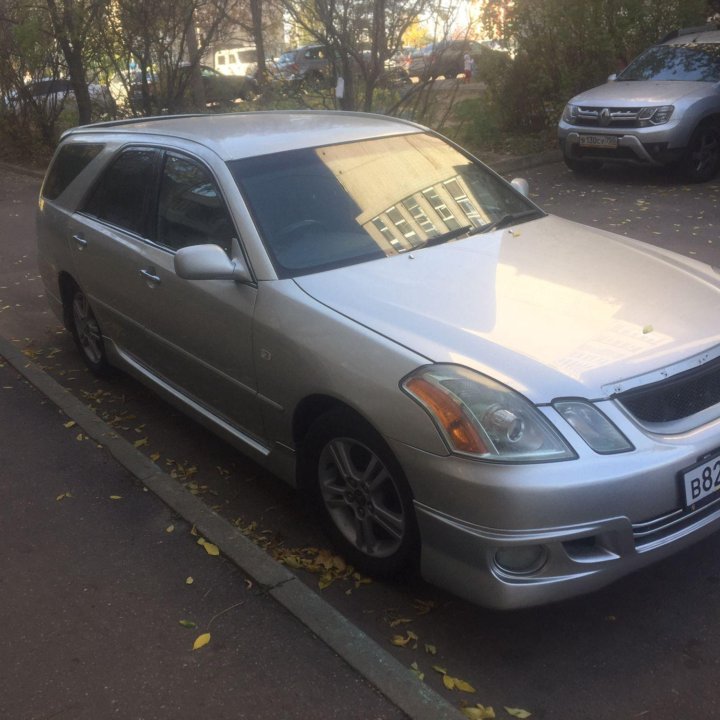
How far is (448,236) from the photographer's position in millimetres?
4246

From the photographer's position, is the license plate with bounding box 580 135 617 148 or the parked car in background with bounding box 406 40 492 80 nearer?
the license plate with bounding box 580 135 617 148

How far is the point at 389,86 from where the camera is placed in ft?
39.2

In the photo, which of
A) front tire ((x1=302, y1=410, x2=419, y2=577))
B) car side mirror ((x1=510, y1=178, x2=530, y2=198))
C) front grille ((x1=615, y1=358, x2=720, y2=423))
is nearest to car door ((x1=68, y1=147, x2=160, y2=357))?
front tire ((x1=302, y1=410, x2=419, y2=577))

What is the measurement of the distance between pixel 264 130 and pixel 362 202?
0.76 meters

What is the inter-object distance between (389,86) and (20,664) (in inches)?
398

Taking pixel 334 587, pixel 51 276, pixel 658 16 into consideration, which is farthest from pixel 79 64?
pixel 334 587

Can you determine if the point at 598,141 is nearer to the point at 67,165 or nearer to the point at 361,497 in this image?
the point at 67,165

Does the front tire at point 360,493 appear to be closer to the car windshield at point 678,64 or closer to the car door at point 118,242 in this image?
the car door at point 118,242

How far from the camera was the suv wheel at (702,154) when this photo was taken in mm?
11047

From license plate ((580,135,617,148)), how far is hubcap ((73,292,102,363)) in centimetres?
765

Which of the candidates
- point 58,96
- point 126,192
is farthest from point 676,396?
point 58,96

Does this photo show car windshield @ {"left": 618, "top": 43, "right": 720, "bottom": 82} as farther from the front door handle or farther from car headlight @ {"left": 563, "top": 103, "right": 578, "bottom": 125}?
the front door handle

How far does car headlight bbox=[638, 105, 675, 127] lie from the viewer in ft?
35.7

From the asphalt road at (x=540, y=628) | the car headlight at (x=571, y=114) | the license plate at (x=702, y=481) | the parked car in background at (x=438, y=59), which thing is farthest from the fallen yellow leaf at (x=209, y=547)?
the car headlight at (x=571, y=114)
